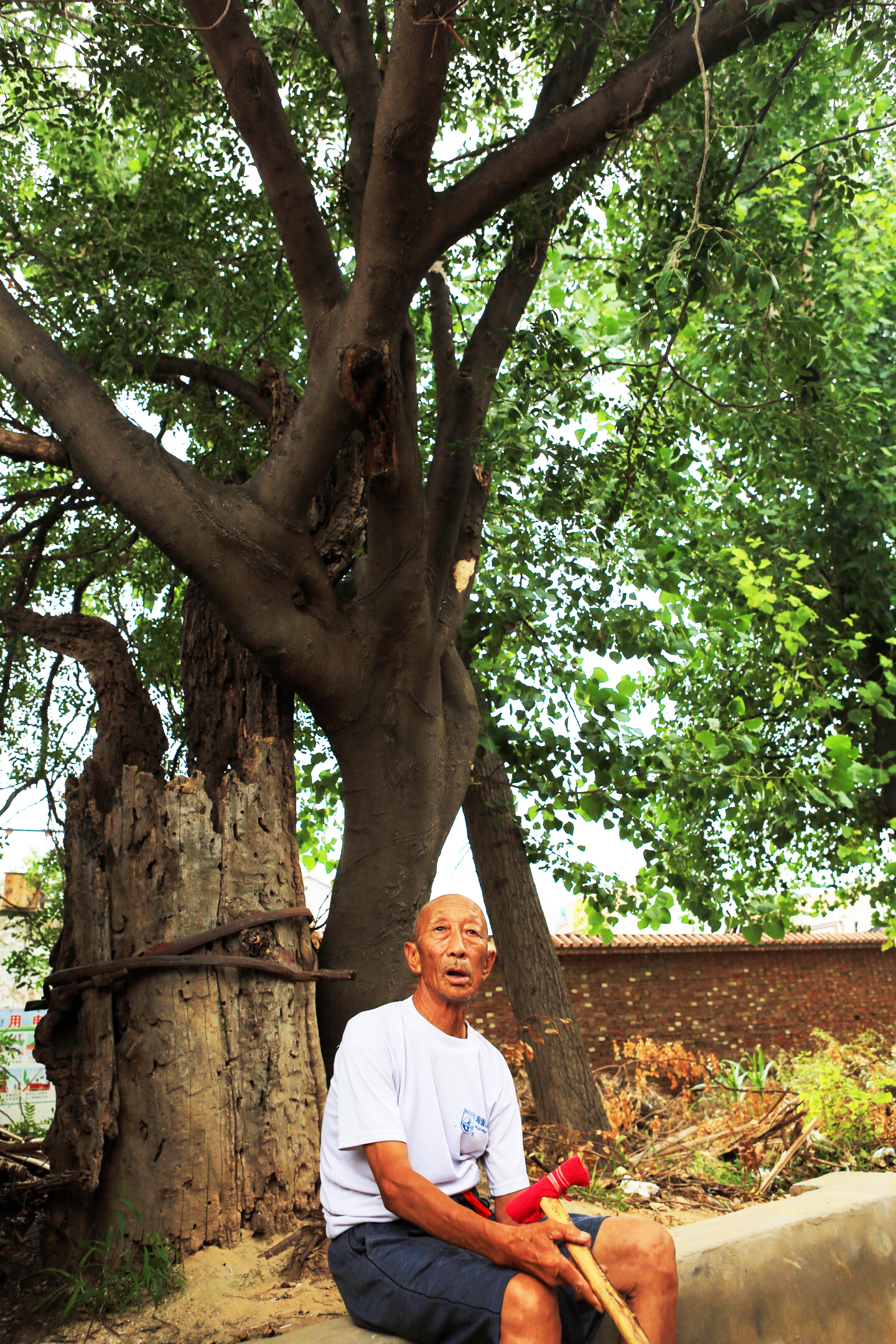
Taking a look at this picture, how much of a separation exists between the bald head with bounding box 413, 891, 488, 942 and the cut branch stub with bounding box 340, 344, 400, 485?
207cm

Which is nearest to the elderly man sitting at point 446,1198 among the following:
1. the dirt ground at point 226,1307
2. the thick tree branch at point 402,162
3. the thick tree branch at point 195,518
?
the dirt ground at point 226,1307

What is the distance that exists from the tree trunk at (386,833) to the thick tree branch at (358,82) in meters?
2.59

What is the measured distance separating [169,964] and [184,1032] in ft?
0.85

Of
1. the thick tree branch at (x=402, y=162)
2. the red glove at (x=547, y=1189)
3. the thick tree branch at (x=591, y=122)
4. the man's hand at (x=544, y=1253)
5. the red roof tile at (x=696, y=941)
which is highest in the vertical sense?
the thick tree branch at (x=591, y=122)

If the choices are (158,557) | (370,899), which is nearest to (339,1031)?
(370,899)

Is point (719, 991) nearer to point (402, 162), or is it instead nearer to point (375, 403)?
point (375, 403)

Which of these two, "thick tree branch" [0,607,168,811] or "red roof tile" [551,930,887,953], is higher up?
"thick tree branch" [0,607,168,811]

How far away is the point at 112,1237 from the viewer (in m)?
3.58

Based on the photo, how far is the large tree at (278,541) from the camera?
152 inches

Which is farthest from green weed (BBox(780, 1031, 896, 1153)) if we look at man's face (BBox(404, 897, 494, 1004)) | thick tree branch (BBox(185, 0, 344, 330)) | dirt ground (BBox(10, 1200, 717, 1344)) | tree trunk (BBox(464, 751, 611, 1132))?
thick tree branch (BBox(185, 0, 344, 330))

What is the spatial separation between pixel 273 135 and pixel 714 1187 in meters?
5.64

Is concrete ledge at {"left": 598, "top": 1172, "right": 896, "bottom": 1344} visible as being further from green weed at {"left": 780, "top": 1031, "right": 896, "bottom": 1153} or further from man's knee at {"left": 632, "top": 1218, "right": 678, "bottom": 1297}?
green weed at {"left": 780, "top": 1031, "right": 896, "bottom": 1153}

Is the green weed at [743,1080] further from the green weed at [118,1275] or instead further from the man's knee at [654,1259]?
the man's knee at [654,1259]

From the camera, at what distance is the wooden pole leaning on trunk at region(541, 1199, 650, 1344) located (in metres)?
2.18
